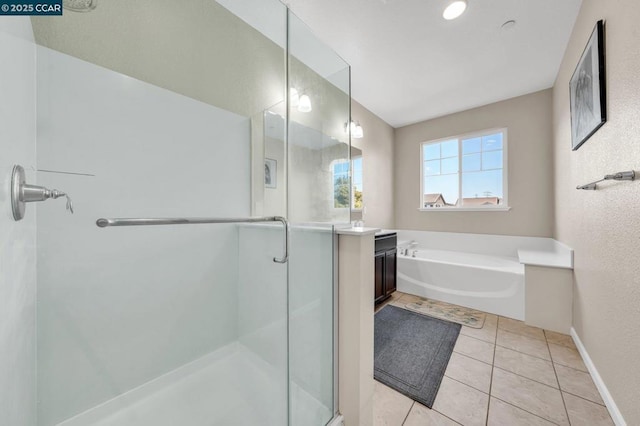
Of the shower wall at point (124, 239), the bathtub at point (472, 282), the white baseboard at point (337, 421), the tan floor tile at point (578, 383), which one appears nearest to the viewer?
the shower wall at point (124, 239)

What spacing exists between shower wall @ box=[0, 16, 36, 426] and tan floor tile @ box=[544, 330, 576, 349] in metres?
3.22

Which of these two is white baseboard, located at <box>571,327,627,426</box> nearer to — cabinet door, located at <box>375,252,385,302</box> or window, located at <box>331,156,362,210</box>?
cabinet door, located at <box>375,252,385,302</box>

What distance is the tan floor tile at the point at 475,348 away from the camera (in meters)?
1.70

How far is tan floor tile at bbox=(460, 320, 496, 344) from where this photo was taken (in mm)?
1944

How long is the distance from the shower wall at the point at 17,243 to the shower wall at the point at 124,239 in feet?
0.36

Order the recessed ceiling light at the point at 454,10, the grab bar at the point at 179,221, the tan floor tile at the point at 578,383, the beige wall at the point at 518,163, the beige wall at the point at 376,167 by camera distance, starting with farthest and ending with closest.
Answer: the beige wall at the point at 376,167 → the beige wall at the point at 518,163 → the recessed ceiling light at the point at 454,10 → the tan floor tile at the point at 578,383 → the grab bar at the point at 179,221

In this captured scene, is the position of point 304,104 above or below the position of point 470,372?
above

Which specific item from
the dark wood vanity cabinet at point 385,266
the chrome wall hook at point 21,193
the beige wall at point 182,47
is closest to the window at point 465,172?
the dark wood vanity cabinet at point 385,266

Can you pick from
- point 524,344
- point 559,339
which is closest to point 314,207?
point 524,344

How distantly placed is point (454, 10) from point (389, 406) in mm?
2860

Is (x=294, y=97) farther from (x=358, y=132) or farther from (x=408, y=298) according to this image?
(x=408, y=298)

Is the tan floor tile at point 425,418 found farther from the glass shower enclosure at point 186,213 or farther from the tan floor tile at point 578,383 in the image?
the tan floor tile at point 578,383

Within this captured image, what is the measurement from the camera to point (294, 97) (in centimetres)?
150

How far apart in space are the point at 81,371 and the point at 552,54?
4460 millimetres
